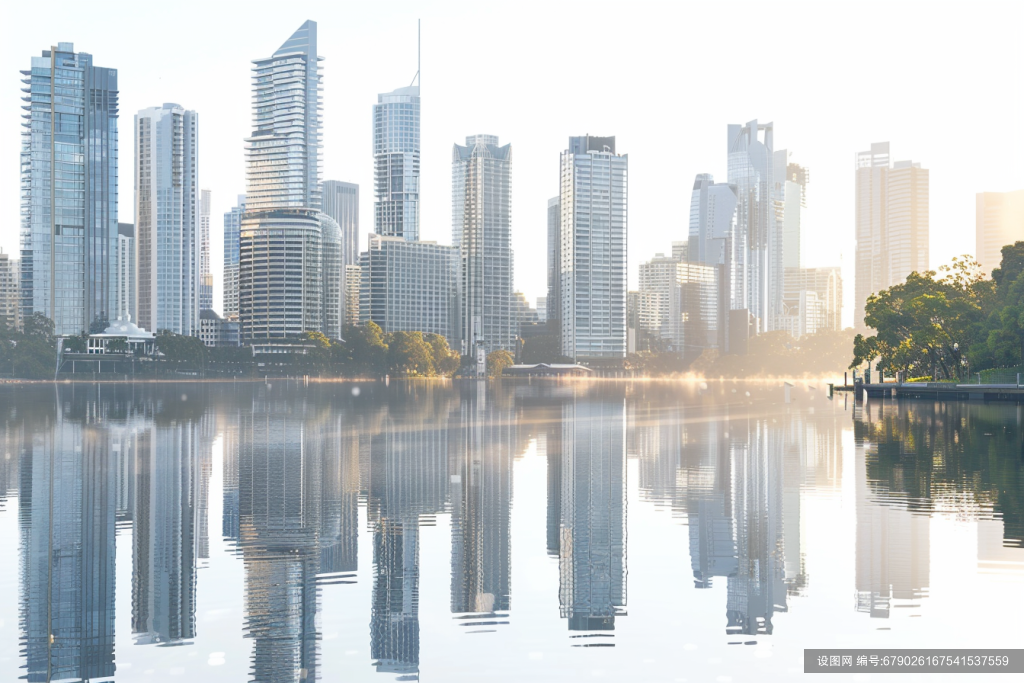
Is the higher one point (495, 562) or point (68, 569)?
point (68, 569)

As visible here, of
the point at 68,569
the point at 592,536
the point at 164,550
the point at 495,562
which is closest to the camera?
the point at 68,569

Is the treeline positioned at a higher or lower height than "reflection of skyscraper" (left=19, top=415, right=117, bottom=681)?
higher

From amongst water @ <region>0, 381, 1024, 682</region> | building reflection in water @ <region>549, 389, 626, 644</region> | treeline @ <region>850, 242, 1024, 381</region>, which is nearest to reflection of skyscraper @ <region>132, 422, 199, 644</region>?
water @ <region>0, 381, 1024, 682</region>

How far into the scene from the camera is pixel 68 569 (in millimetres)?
21844

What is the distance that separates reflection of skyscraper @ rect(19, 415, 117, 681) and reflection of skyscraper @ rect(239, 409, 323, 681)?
2.55 m

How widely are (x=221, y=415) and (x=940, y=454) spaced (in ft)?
179

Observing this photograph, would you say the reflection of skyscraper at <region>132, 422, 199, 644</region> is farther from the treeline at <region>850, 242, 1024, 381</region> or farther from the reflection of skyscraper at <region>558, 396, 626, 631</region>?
the treeline at <region>850, 242, 1024, 381</region>

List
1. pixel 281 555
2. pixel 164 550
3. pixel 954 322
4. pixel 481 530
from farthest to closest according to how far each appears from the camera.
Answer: pixel 954 322
pixel 481 530
pixel 164 550
pixel 281 555

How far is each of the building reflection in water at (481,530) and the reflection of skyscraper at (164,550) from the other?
522 centimetres

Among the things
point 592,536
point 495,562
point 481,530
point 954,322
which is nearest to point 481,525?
point 481,530

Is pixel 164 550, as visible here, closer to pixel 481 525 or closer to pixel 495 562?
pixel 495 562

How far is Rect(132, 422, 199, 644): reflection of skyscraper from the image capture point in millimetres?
18250

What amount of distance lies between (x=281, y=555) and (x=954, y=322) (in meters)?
106

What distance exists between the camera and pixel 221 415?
7994 cm
